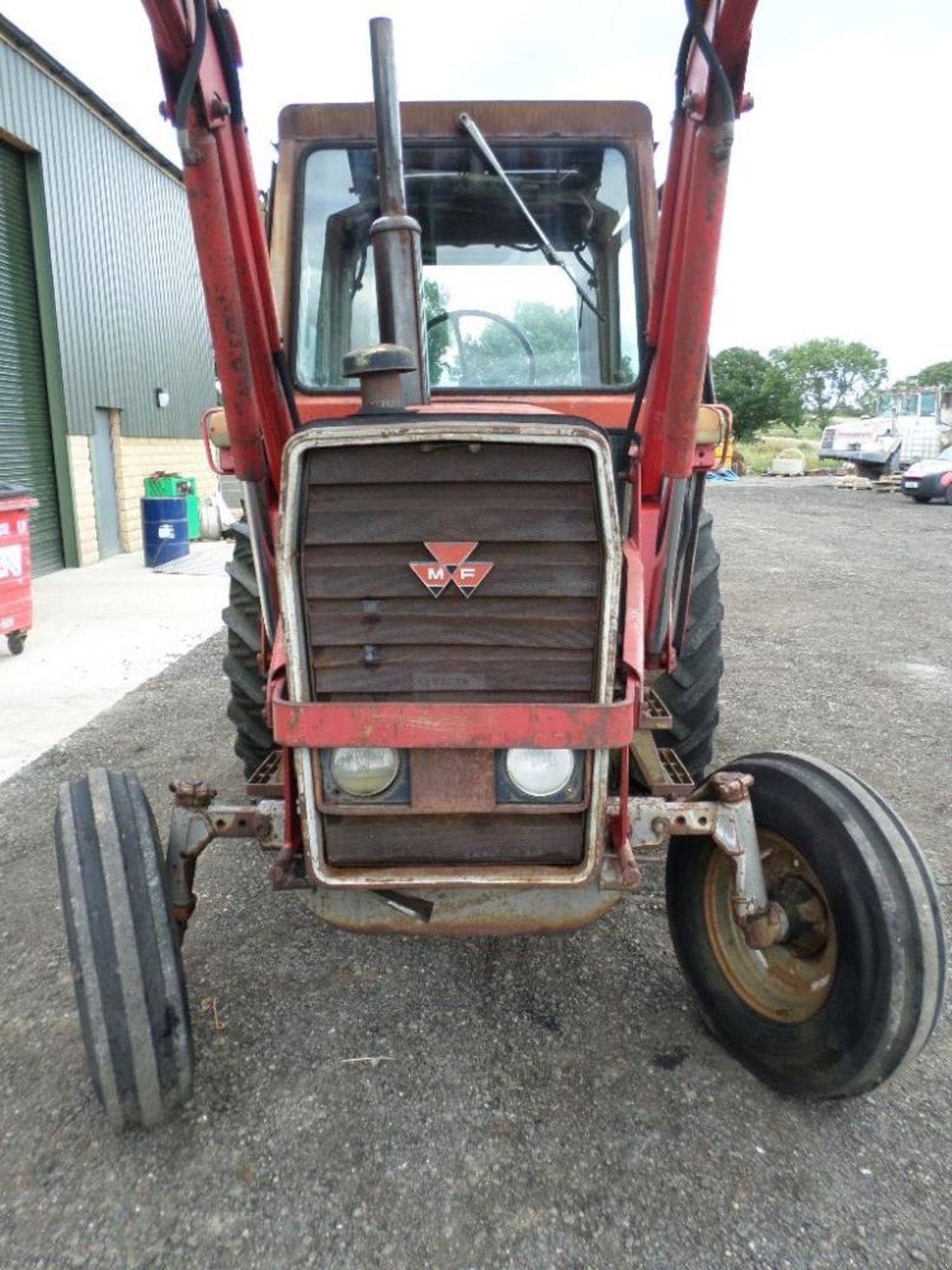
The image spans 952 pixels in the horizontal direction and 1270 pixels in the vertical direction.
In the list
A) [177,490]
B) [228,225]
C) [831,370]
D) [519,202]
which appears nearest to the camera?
[228,225]

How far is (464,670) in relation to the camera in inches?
82.9

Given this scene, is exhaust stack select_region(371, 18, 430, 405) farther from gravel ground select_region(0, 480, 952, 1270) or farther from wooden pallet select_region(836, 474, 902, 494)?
wooden pallet select_region(836, 474, 902, 494)

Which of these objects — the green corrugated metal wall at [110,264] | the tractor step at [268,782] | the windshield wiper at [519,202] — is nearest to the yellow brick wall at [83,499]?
the green corrugated metal wall at [110,264]

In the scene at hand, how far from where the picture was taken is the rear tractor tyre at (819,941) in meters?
2.05

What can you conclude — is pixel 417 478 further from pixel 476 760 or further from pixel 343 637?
pixel 476 760

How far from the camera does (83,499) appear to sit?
10.8 meters

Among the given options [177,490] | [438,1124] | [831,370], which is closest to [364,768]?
[438,1124]

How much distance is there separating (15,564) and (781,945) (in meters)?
5.70

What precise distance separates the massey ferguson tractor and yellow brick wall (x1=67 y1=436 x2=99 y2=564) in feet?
29.0

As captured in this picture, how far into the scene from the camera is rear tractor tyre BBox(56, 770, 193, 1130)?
206 centimetres

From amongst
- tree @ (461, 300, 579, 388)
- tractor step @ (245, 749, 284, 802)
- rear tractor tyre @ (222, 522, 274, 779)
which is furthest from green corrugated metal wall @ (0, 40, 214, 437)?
tractor step @ (245, 749, 284, 802)

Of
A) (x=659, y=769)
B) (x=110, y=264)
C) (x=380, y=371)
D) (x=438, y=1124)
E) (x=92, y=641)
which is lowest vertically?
(x=438, y=1124)

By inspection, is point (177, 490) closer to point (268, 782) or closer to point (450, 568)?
point (268, 782)

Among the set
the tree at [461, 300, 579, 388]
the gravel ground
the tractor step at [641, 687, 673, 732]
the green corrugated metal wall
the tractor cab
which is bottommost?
the gravel ground
